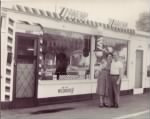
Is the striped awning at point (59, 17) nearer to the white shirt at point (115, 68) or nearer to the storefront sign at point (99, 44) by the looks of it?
the storefront sign at point (99, 44)

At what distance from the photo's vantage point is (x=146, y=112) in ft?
35.6

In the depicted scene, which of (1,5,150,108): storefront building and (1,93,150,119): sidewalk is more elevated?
(1,5,150,108): storefront building

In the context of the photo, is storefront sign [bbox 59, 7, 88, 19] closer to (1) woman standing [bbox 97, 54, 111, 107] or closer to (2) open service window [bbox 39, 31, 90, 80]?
(2) open service window [bbox 39, 31, 90, 80]

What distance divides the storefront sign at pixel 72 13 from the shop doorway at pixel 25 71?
1422mm

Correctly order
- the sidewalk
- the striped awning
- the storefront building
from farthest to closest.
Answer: the striped awning < the storefront building < the sidewalk

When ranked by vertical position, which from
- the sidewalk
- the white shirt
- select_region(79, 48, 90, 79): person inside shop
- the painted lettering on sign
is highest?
select_region(79, 48, 90, 79): person inside shop

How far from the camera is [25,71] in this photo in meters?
11.1

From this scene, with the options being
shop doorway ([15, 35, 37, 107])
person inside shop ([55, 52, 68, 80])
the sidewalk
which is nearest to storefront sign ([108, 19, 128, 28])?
person inside shop ([55, 52, 68, 80])

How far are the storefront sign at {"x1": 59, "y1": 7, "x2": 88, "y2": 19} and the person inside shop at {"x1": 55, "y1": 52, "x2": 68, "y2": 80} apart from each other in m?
1.31

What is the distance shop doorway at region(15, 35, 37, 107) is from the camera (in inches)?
428

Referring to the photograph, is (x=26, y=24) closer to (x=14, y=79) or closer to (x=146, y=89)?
(x=14, y=79)

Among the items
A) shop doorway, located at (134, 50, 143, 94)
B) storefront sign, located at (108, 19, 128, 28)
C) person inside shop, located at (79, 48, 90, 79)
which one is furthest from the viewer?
shop doorway, located at (134, 50, 143, 94)

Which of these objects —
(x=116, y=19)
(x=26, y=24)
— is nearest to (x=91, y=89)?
(x=116, y=19)

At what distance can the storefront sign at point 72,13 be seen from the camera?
12094mm
